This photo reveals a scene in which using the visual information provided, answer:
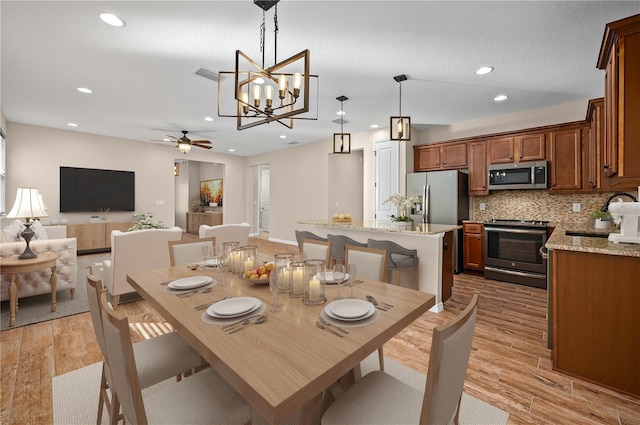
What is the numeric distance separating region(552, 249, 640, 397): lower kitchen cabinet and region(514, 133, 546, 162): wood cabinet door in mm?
3058

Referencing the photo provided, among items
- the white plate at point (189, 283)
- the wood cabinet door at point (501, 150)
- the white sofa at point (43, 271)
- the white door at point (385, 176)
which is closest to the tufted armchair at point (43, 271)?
the white sofa at point (43, 271)

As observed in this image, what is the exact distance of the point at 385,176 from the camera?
19.3 ft

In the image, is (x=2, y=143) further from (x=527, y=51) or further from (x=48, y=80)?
(x=527, y=51)

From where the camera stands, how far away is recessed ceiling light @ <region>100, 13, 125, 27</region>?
7.67ft

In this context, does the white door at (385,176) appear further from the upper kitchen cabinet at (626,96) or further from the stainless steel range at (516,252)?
the upper kitchen cabinet at (626,96)

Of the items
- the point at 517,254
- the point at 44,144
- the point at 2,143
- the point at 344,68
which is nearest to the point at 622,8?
the point at 344,68

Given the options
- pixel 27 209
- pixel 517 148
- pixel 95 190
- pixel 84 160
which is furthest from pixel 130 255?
pixel 517 148

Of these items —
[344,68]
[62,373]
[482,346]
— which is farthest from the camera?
[344,68]

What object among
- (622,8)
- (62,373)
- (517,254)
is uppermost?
(622,8)

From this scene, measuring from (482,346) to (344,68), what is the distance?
3084 millimetres

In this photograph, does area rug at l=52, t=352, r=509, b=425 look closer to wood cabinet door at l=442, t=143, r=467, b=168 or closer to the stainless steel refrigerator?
the stainless steel refrigerator

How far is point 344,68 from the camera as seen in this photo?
128 inches

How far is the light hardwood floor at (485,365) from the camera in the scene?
1719mm

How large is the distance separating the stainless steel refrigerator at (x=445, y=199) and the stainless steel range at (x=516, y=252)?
46 cm
